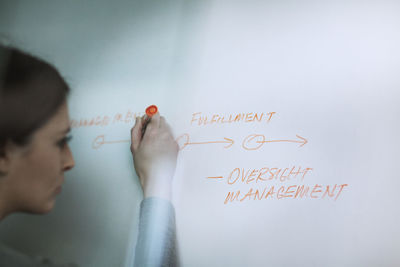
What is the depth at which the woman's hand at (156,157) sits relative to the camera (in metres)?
0.70

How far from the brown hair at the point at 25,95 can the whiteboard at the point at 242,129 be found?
178mm

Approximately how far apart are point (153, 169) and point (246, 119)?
0.69ft

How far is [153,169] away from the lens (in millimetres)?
703

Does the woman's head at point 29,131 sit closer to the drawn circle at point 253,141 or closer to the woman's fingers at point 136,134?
the woman's fingers at point 136,134

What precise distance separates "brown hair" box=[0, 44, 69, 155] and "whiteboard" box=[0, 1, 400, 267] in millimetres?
178

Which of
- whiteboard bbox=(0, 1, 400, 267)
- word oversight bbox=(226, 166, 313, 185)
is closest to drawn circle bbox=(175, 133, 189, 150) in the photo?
whiteboard bbox=(0, 1, 400, 267)

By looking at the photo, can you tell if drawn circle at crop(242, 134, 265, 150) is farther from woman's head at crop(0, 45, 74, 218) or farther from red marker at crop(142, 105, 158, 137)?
woman's head at crop(0, 45, 74, 218)

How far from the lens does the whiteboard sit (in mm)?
598

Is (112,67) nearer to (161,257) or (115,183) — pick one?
(115,183)

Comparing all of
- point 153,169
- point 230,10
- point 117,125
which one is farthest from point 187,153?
point 230,10

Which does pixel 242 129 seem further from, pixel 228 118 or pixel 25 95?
pixel 25 95

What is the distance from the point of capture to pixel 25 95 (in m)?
0.57

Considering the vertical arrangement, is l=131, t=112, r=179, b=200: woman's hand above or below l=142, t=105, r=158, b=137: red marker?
below

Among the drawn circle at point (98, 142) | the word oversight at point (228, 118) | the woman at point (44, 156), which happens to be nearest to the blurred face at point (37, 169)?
the woman at point (44, 156)
